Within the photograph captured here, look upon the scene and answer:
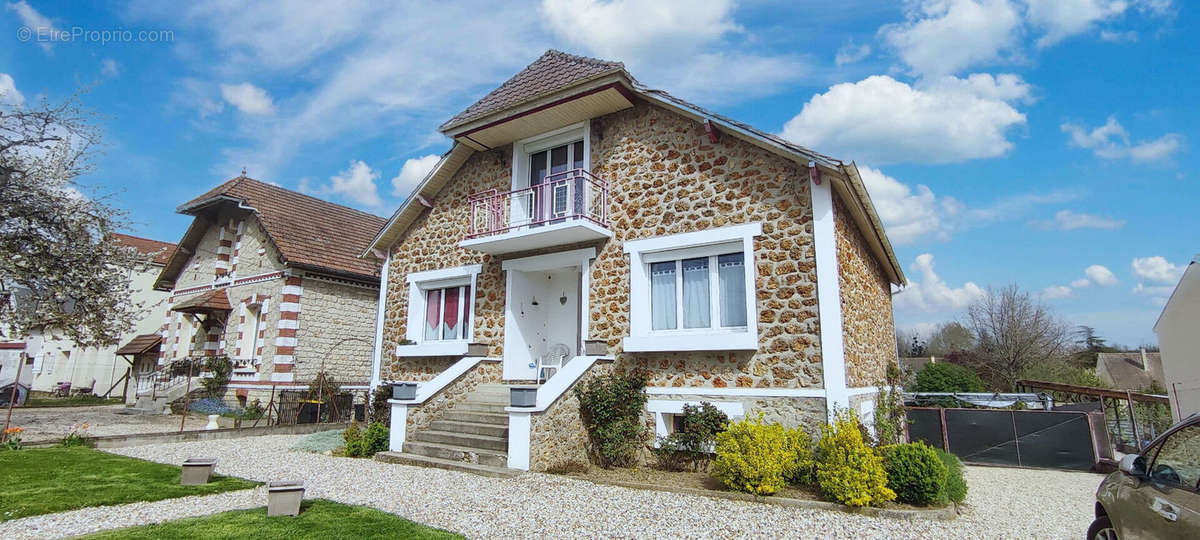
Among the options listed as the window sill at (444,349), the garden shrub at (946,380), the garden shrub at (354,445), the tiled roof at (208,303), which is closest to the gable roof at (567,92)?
the window sill at (444,349)

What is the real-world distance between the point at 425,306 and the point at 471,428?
4277 mm

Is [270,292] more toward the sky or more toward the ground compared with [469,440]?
more toward the sky

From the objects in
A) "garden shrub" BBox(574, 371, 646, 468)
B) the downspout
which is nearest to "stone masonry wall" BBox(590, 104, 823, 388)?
"garden shrub" BBox(574, 371, 646, 468)

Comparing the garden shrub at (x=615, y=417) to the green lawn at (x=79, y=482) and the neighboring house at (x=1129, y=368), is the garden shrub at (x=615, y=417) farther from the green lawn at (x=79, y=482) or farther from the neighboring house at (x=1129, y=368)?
the neighboring house at (x=1129, y=368)

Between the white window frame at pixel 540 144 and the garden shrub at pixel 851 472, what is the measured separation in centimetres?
667

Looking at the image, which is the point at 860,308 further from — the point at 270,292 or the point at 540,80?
the point at 270,292

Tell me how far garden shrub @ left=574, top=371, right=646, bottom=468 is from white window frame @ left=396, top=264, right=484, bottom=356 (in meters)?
3.62

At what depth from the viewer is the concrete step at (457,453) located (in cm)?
866

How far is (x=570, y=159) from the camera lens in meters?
11.8

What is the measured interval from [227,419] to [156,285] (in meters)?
8.94

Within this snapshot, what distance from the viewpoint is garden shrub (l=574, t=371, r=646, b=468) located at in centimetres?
903

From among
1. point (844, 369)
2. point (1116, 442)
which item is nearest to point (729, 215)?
point (844, 369)

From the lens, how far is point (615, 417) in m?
9.16

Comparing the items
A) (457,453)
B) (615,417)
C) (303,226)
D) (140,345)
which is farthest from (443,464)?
(140,345)
